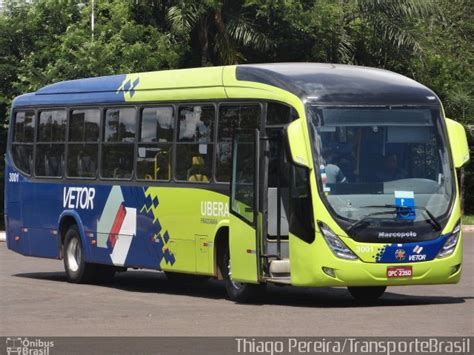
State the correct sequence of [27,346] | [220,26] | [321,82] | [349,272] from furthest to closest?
[220,26]
[321,82]
[349,272]
[27,346]

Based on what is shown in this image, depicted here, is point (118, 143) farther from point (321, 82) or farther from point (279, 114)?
point (321, 82)

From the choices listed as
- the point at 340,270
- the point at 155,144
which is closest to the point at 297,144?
the point at 340,270

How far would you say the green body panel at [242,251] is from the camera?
662 inches

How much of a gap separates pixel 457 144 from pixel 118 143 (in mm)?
5810

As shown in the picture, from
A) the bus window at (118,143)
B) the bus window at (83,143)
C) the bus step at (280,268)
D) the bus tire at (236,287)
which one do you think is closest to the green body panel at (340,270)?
the bus step at (280,268)

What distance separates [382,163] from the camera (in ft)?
54.6

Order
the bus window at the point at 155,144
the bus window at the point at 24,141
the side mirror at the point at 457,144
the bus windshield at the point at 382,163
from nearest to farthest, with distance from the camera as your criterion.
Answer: the bus windshield at the point at 382,163 < the side mirror at the point at 457,144 < the bus window at the point at 155,144 < the bus window at the point at 24,141

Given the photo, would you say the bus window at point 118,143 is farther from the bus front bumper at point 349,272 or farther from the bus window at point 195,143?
the bus front bumper at point 349,272

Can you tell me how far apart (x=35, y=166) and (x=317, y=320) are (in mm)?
9655

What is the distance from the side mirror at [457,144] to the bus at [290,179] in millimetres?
18

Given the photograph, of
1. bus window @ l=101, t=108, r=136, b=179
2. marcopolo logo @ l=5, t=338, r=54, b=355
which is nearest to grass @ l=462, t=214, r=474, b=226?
bus window @ l=101, t=108, r=136, b=179

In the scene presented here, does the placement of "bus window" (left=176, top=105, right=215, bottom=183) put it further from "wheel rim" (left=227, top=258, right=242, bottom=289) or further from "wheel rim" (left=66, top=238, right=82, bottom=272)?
"wheel rim" (left=66, top=238, right=82, bottom=272)

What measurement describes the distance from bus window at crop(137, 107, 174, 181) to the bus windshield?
11.4ft

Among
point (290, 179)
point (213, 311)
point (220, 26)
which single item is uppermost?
point (220, 26)
